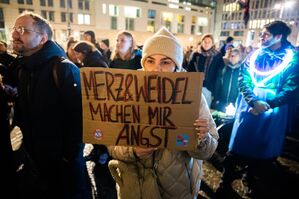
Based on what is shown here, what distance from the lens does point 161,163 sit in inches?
67.7

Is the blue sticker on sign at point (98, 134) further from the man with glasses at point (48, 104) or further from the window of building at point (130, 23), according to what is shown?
the window of building at point (130, 23)

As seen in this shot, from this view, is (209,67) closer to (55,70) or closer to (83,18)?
(55,70)

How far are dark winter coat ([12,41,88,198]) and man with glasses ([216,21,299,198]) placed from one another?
2.15 m

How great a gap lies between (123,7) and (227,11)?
51.6 metres

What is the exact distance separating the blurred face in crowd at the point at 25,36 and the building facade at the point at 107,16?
36.7 metres

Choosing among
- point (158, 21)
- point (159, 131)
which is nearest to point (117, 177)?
point (159, 131)

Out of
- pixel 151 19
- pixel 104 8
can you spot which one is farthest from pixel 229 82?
pixel 151 19

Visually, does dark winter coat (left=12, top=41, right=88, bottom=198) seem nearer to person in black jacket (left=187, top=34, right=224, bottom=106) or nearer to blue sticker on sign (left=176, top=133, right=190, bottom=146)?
blue sticker on sign (left=176, top=133, right=190, bottom=146)

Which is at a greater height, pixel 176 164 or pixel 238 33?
pixel 238 33

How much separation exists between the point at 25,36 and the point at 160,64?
1589 millimetres

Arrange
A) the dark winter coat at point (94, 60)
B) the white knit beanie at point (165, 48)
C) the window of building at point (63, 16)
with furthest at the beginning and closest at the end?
1. the window of building at point (63, 16)
2. the dark winter coat at point (94, 60)
3. the white knit beanie at point (165, 48)

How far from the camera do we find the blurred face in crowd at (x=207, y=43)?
586 centimetres

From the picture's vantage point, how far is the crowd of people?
1.75 meters

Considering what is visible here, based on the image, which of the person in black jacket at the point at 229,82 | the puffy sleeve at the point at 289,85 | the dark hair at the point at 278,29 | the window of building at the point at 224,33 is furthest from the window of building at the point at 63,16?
the window of building at the point at 224,33
